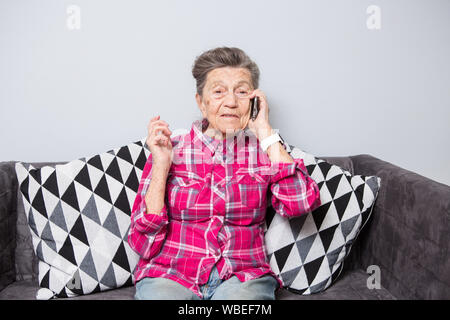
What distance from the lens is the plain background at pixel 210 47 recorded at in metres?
1.72

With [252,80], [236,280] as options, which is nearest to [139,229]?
[236,280]

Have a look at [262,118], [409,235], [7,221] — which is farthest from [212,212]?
[7,221]

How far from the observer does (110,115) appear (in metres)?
1.77

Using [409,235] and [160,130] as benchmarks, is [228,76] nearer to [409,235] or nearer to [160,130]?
[160,130]

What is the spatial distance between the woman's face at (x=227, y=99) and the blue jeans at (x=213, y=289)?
46 centimetres

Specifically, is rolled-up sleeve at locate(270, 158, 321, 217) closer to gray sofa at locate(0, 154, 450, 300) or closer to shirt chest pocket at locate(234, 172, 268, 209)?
shirt chest pocket at locate(234, 172, 268, 209)

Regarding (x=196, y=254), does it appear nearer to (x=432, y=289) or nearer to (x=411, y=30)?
(x=432, y=289)

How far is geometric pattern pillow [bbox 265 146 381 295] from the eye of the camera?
59.1 inches

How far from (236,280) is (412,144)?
3.63 feet

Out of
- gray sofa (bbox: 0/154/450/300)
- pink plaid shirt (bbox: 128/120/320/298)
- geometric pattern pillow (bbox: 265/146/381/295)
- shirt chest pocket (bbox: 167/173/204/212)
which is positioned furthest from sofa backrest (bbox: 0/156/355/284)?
geometric pattern pillow (bbox: 265/146/381/295)

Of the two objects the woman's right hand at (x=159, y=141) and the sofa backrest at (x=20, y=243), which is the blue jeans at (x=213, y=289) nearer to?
the woman's right hand at (x=159, y=141)

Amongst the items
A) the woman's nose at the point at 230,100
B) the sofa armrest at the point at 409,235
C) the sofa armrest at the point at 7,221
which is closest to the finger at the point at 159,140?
the woman's nose at the point at 230,100

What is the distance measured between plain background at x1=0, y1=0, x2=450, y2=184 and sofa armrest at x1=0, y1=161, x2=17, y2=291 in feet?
0.76

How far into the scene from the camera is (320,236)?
5.01ft
